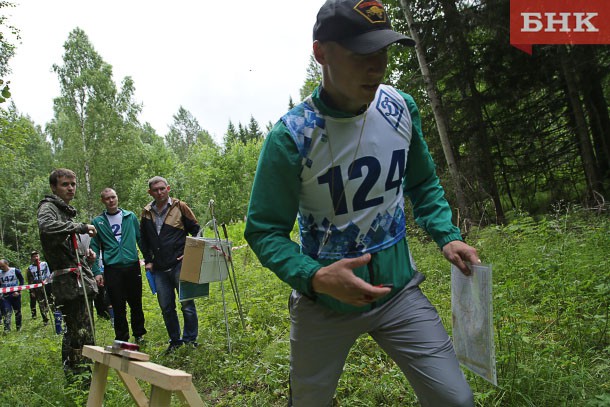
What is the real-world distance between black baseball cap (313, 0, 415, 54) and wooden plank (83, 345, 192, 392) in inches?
57.6

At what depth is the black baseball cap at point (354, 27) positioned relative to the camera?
1644 mm

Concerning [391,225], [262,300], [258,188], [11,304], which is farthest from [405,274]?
[11,304]

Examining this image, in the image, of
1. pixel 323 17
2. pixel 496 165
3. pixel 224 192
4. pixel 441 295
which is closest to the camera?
pixel 323 17

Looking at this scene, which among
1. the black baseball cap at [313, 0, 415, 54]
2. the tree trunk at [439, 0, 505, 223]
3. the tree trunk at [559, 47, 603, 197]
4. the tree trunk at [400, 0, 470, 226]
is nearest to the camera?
the black baseball cap at [313, 0, 415, 54]

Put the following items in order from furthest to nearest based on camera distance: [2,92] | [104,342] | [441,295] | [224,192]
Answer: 1. [224,192]
2. [104,342]
3. [441,295]
4. [2,92]

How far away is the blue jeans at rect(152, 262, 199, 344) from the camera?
5629 millimetres

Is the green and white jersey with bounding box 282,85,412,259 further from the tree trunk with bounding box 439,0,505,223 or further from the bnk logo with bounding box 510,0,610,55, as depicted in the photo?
the tree trunk with bounding box 439,0,505,223

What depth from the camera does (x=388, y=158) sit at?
189cm

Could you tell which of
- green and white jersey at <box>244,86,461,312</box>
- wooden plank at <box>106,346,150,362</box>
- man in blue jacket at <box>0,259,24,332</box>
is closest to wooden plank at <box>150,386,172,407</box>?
wooden plank at <box>106,346,150,362</box>

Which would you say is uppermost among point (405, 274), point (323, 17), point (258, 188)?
point (323, 17)

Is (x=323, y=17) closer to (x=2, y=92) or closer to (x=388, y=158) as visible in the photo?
(x=388, y=158)

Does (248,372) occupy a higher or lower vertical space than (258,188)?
lower

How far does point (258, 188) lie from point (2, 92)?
3921 millimetres

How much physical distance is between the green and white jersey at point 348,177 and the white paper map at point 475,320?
0.36 metres
